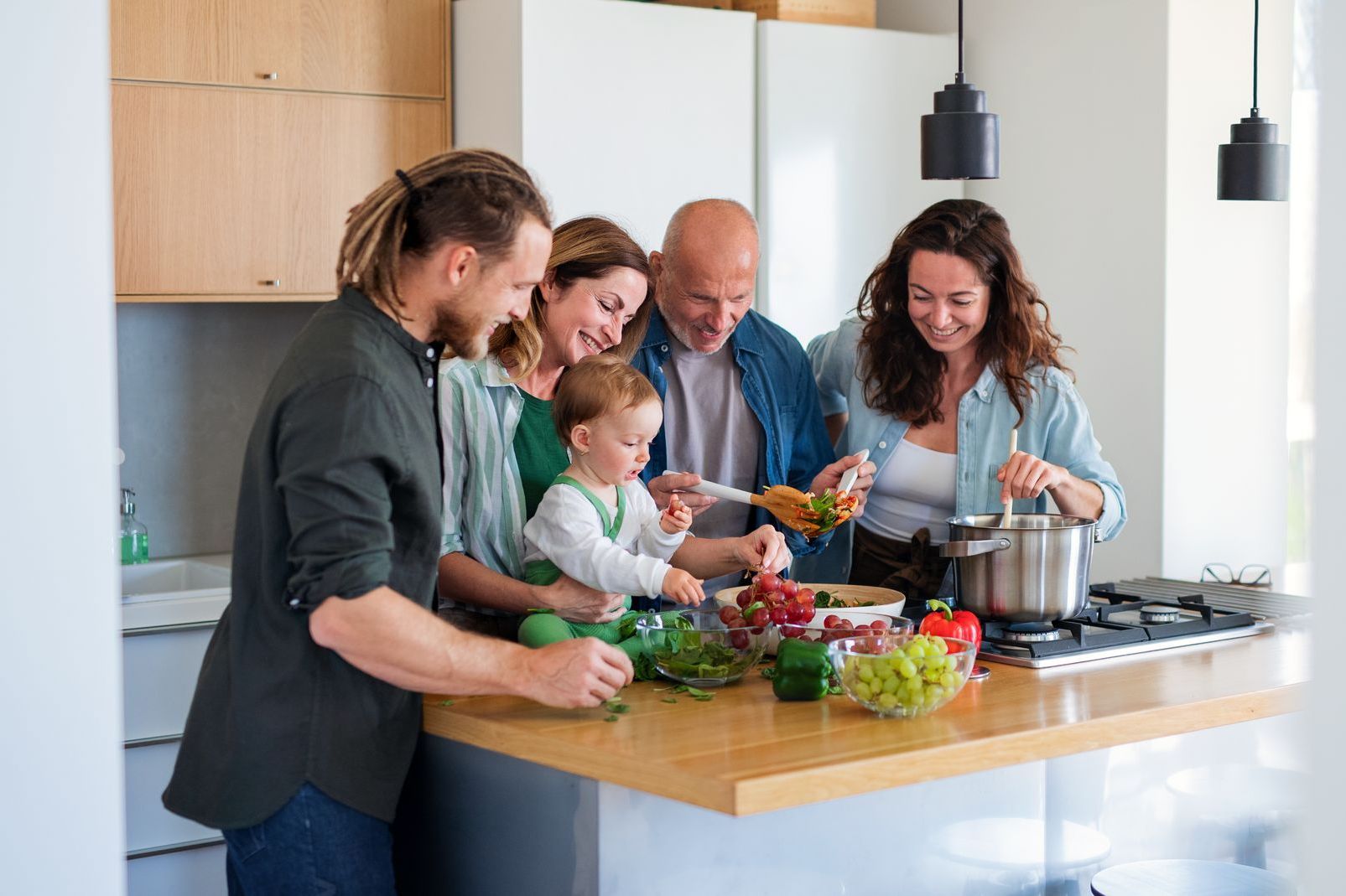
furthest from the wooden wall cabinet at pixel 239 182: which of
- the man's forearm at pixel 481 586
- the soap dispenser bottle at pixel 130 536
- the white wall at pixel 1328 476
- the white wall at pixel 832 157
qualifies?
the white wall at pixel 1328 476

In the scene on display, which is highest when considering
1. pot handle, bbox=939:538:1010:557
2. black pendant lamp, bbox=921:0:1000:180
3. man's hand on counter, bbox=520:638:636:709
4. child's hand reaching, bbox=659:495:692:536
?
black pendant lamp, bbox=921:0:1000:180

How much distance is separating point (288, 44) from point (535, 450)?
74.6 inches

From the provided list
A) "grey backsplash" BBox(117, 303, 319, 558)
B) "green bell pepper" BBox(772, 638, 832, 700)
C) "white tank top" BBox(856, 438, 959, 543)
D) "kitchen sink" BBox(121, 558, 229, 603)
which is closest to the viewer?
"green bell pepper" BBox(772, 638, 832, 700)

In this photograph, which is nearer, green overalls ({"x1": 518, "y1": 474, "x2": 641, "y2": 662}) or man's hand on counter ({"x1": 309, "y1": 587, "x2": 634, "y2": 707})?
man's hand on counter ({"x1": 309, "y1": 587, "x2": 634, "y2": 707})

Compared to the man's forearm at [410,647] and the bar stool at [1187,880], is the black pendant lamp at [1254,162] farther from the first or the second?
the man's forearm at [410,647]

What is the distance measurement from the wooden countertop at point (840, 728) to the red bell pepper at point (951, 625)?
0.07m

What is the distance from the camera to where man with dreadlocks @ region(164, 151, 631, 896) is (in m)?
1.66

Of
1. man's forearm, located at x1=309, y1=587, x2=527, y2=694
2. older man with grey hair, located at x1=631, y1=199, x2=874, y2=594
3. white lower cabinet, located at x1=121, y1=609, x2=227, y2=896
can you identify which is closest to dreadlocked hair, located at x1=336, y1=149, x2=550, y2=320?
man's forearm, located at x1=309, y1=587, x2=527, y2=694

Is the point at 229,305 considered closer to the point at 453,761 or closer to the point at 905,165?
the point at 905,165

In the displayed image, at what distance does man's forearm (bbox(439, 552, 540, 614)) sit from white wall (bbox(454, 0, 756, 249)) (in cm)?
167

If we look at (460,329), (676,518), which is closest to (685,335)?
(676,518)

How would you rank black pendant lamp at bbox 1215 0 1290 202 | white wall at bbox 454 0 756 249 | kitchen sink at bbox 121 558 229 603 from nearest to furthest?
black pendant lamp at bbox 1215 0 1290 202 < white wall at bbox 454 0 756 249 < kitchen sink at bbox 121 558 229 603

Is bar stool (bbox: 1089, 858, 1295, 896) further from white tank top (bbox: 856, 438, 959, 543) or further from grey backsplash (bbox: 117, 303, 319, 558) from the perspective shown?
grey backsplash (bbox: 117, 303, 319, 558)

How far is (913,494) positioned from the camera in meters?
2.76
